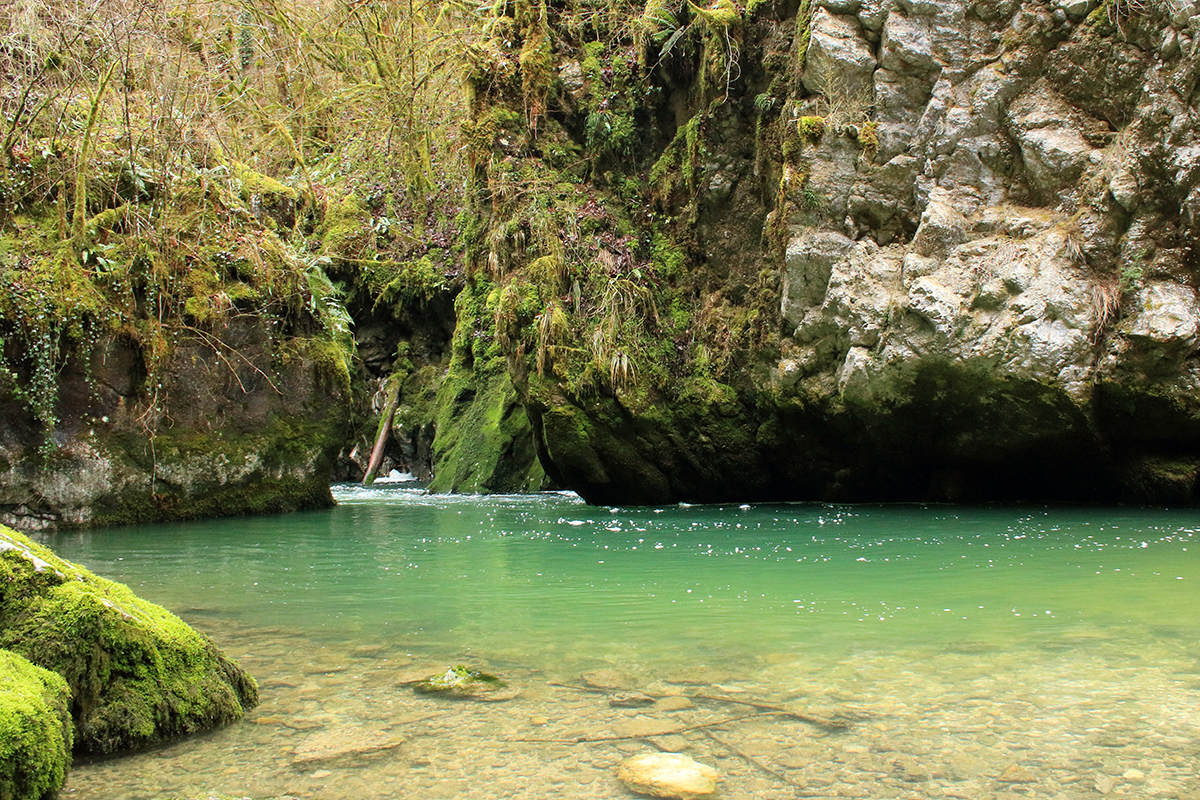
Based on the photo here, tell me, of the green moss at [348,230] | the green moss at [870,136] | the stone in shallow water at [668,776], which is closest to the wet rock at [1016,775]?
the stone in shallow water at [668,776]

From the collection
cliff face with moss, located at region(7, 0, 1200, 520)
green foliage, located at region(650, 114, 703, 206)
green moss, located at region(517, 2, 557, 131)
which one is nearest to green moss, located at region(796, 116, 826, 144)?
cliff face with moss, located at region(7, 0, 1200, 520)

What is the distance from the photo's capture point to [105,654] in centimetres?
261

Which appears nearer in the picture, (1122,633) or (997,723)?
(997,723)

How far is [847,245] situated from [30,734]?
1072 centimetres

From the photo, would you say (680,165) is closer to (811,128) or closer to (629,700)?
(811,128)

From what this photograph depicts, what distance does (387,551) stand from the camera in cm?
773

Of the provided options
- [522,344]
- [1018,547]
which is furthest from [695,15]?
[1018,547]

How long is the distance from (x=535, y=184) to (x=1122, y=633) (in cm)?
1142

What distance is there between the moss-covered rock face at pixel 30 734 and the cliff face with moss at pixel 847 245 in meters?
9.76

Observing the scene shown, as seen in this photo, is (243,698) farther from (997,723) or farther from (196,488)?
(196,488)

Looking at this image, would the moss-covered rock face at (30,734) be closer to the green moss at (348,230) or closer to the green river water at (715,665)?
the green river water at (715,665)

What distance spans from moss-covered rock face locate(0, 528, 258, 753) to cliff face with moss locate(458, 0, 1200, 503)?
926 centimetres

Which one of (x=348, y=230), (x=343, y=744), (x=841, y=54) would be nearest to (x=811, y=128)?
(x=841, y=54)

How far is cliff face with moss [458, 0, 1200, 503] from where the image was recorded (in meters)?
9.34
